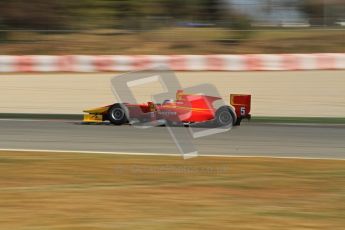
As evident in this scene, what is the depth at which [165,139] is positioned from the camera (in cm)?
891

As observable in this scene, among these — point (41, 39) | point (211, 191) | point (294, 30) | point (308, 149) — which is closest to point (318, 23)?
point (294, 30)

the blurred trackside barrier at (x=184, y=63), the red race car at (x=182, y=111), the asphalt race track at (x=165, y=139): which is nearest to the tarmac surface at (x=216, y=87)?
the blurred trackside barrier at (x=184, y=63)

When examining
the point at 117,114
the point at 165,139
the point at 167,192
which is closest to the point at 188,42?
the point at 117,114

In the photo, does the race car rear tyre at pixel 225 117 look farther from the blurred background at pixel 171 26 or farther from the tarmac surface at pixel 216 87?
the blurred background at pixel 171 26

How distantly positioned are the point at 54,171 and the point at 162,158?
1.37 meters

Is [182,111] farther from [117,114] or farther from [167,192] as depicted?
[167,192]

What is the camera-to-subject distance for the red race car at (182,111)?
380 inches

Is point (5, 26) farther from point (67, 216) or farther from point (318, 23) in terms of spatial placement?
point (67, 216)

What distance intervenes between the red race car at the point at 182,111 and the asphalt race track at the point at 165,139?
0.16 m

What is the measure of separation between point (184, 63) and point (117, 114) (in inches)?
259

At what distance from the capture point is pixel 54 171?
648cm

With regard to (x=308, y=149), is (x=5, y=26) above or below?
above

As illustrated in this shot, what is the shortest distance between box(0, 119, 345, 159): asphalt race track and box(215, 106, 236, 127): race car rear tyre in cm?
14

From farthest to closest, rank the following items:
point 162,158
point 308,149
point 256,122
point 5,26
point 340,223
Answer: point 5,26 → point 256,122 → point 308,149 → point 162,158 → point 340,223
